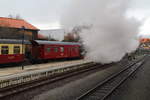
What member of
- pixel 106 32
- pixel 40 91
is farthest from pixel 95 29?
pixel 40 91

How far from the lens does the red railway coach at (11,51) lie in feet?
42.4

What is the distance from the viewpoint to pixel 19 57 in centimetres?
1444

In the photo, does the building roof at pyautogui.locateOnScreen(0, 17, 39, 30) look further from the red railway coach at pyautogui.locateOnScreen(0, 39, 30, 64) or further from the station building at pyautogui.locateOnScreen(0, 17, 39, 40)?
the red railway coach at pyautogui.locateOnScreen(0, 39, 30, 64)

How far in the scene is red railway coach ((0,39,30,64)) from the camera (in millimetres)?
12922

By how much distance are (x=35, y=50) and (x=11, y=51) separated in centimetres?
350

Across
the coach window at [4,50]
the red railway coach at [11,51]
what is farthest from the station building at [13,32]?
the coach window at [4,50]

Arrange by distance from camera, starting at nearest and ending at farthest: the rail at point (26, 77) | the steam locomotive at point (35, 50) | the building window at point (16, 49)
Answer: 1. the rail at point (26, 77)
2. the steam locomotive at point (35, 50)
3. the building window at point (16, 49)

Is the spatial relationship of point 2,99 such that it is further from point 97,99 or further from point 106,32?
point 106,32

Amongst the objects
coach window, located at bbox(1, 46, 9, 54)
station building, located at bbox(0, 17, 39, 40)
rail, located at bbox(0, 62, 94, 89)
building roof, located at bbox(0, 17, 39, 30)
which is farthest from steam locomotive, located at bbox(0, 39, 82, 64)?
building roof, located at bbox(0, 17, 39, 30)

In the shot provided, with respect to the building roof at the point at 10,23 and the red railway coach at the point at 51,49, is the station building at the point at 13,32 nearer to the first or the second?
the building roof at the point at 10,23

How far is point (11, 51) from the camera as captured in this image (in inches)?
536

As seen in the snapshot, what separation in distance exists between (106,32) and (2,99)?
8.80 meters

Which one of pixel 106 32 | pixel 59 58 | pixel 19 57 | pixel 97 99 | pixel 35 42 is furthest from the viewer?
pixel 59 58

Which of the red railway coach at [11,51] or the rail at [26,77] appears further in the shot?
the red railway coach at [11,51]
